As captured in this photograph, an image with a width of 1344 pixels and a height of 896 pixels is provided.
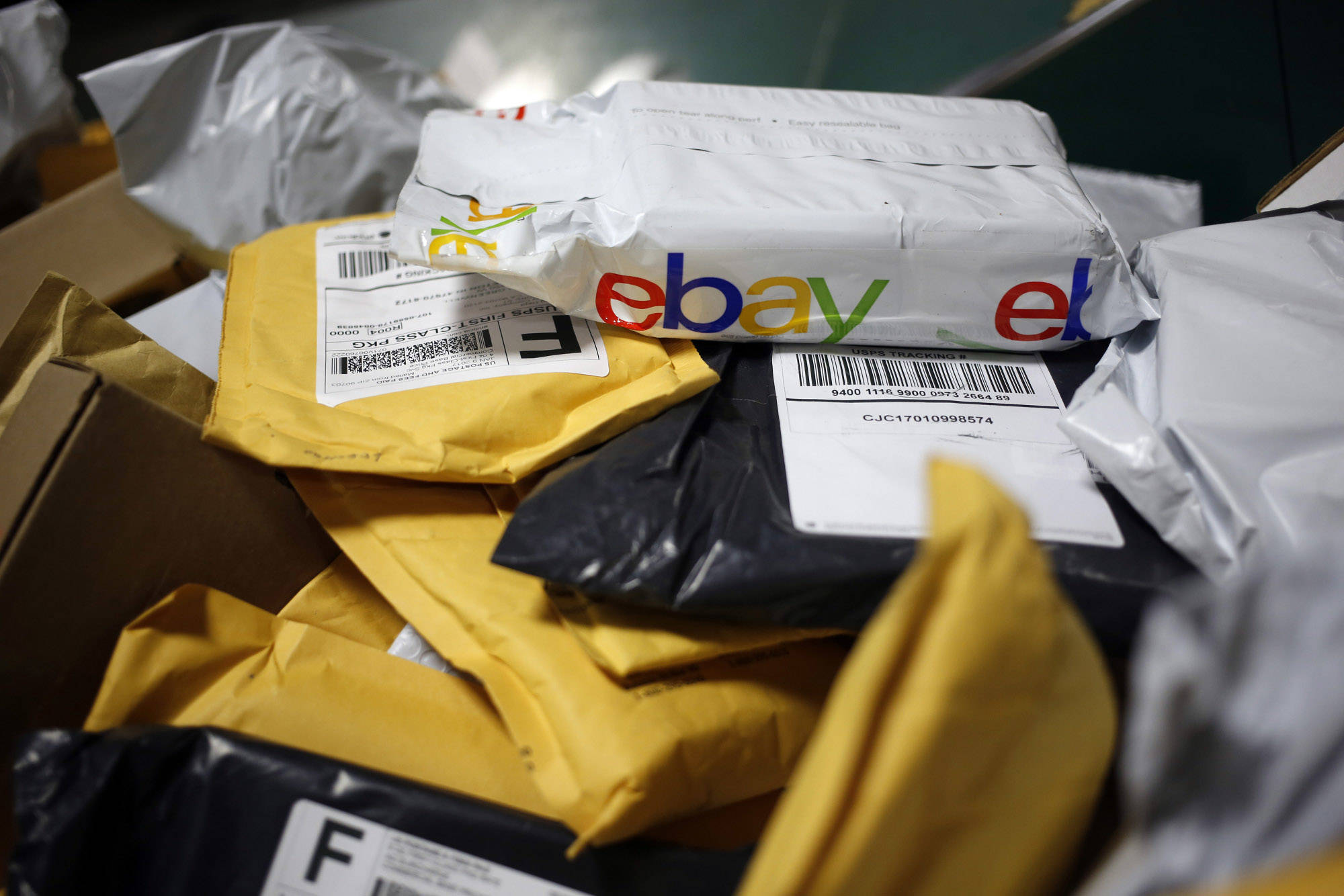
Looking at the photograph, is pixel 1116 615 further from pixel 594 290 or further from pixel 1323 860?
pixel 594 290

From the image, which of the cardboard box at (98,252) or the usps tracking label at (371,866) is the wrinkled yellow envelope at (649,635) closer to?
the usps tracking label at (371,866)

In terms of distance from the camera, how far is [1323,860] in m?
0.23

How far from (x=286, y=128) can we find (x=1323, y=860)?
96 cm

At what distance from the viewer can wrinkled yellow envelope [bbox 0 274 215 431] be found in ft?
1.77

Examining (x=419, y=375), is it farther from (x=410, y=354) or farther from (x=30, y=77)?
(x=30, y=77)

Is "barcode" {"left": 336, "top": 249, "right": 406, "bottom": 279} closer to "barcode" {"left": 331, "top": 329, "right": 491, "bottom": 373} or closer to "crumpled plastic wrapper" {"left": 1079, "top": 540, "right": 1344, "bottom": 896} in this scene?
"barcode" {"left": 331, "top": 329, "right": 491, "bottom": 373}

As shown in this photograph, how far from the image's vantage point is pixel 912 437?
0.52 meters

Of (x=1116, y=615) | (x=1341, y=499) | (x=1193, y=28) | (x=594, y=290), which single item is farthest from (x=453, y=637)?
(x=1193, y=28)

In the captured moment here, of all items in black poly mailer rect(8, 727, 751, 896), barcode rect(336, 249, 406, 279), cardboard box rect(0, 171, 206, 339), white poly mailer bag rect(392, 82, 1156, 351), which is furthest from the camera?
cardboard box rect(0, 171, 206, 339)

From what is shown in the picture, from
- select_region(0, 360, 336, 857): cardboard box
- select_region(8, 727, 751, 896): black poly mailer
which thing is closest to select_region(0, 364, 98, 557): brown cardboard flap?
select_region(0, 360, 336, 857): cardboard box

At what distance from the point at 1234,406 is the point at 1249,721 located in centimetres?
30

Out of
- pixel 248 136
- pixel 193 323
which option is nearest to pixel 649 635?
pixel 193 323

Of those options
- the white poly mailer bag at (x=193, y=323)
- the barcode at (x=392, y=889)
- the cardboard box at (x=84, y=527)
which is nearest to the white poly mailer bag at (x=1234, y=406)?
the barcode at (x=392, y=889)

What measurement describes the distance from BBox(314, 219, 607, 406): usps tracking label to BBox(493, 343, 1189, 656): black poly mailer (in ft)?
0.34
